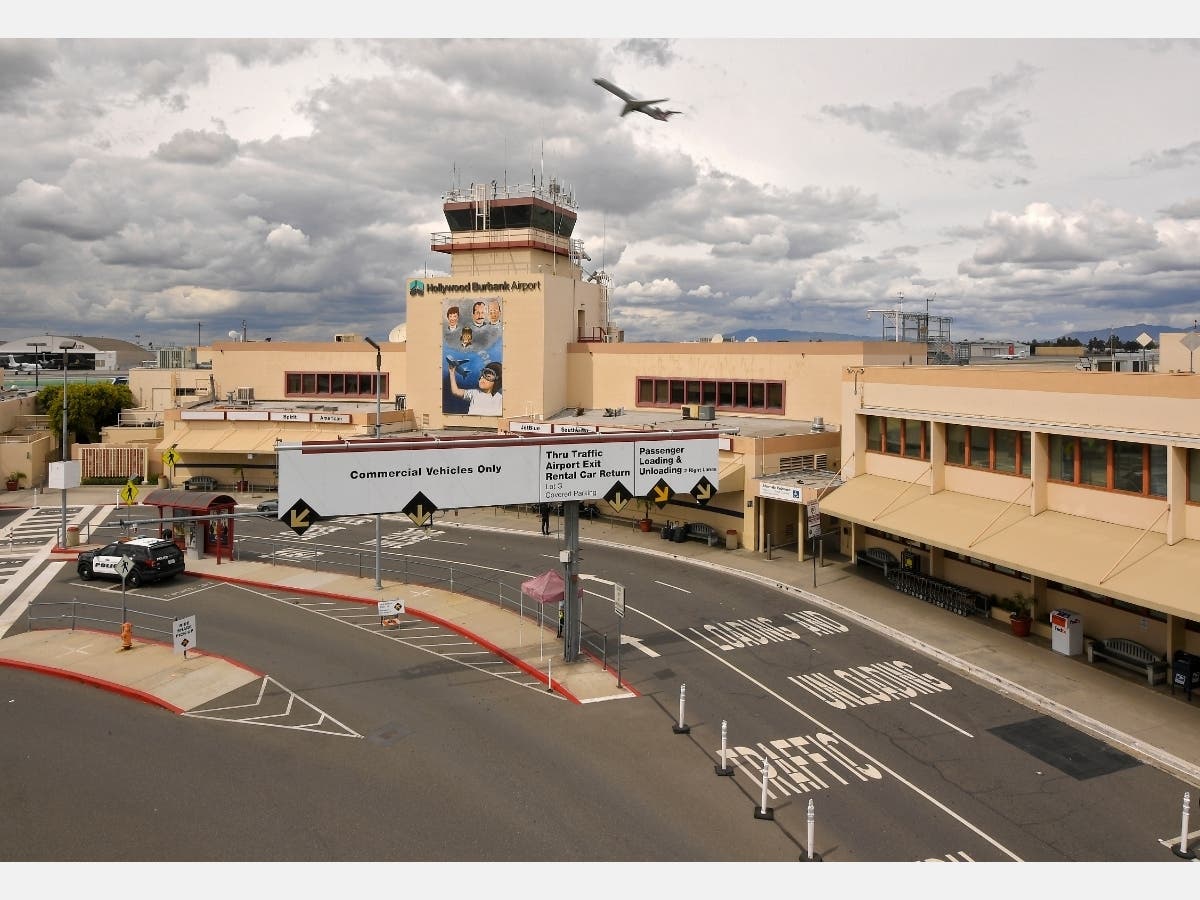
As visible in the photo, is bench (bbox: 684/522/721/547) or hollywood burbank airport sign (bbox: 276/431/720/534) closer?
hollywood burbank airport sign (bbox: 276/431/720/534)

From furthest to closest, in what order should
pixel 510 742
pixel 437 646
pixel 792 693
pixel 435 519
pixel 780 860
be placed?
pixel 435 519 → pixel 437 646 → pixel 792 693 → pixel 510 742 → pixel 780 860

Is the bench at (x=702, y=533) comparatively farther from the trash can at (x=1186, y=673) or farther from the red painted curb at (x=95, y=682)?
the red painted curb at (x=95, y=682)

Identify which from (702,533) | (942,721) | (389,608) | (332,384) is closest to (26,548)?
(389,608)

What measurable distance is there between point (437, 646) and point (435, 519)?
2318 cm

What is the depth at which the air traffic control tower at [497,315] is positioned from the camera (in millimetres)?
51625

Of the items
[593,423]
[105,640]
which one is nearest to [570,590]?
[105,640]

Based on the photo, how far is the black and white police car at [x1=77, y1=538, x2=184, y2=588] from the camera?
3138cm

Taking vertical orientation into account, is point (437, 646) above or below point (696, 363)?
below

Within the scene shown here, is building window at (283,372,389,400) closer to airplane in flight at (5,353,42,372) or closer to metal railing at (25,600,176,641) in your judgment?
metal railing at (25,600,176,641)

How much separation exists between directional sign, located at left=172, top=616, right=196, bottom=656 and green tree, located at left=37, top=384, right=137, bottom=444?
47.5 metres

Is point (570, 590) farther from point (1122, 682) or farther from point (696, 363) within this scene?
point (696, 363)

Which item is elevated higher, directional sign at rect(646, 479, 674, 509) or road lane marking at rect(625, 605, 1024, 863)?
directional sign at rect(646, 479, 674, 509)

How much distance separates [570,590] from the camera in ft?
75.4

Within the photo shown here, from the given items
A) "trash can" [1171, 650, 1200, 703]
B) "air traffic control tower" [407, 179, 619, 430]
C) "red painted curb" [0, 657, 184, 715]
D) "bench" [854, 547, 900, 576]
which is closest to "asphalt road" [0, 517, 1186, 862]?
"red painted curb" [0, 657, 184, 715]
